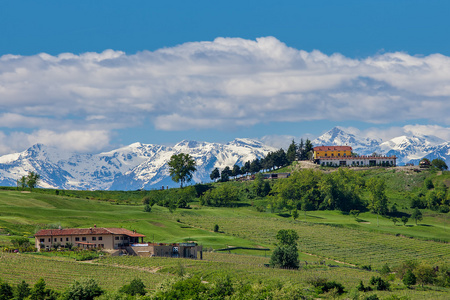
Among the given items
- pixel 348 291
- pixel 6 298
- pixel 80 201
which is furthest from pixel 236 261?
pixel 80 201

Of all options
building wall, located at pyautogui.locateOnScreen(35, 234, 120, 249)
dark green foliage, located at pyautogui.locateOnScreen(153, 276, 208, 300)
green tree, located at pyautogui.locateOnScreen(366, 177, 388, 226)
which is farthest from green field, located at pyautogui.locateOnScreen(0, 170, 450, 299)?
building wall, located at pyautogui.locateOnScreen(35, 234, 120, 249)

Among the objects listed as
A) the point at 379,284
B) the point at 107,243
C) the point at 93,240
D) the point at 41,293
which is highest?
the point at 93,240

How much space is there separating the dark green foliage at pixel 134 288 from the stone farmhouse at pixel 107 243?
3147 cm

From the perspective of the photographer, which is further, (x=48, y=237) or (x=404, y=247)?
(x=404, y=247)

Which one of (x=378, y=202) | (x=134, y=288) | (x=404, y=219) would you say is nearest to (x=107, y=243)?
(x=134, y=288)

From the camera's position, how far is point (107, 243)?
127062 millimetres

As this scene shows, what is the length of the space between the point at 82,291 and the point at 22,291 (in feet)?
24.9

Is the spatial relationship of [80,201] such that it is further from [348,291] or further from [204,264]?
[348,291]

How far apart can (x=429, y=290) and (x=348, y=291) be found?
16.8 metres

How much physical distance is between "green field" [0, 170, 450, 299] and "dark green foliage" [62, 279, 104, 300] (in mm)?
4390

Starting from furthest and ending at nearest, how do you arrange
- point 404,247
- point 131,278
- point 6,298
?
point 404,247, point 131,278, point 6,298

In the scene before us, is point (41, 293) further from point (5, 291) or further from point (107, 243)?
point (107, 243)

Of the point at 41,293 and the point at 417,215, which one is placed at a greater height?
the point at 417,215

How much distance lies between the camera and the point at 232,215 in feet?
627
